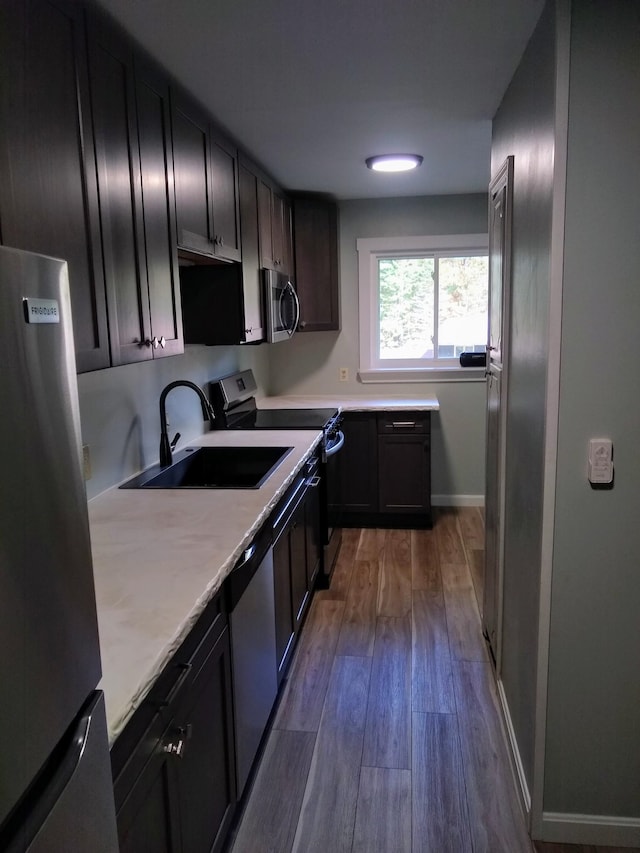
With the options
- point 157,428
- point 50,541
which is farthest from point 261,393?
point 50,541

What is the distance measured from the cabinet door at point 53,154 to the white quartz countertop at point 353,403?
267cm

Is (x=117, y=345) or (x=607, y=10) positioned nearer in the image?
(x=607, y=10)

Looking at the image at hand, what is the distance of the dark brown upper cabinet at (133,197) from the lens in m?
1.62

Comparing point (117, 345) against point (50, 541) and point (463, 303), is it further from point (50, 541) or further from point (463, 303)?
point (463, 303)

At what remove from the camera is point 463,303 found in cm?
460

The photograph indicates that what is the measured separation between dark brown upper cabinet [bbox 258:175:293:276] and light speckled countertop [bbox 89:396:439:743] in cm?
145

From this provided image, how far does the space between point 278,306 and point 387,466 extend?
1.36 m

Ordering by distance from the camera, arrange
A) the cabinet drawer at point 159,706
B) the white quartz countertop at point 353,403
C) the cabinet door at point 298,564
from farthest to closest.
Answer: the white quartz countertop at point 353,403, the cabinet door at point 298,564, the cabinet drawer at point 159,706

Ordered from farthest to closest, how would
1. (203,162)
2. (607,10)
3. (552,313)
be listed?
(203,162) → (552,313) → (607,10)

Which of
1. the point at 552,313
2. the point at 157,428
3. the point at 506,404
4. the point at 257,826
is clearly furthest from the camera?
the point at 157,428

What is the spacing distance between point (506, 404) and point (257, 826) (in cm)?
159

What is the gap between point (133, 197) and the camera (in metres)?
1.79

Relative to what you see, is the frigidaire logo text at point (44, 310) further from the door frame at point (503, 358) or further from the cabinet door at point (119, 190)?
the door frame at point (503, 358)

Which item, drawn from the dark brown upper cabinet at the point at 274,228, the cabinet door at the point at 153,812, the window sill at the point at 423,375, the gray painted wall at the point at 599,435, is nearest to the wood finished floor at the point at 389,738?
the gray painted wall at the point at 599,435
